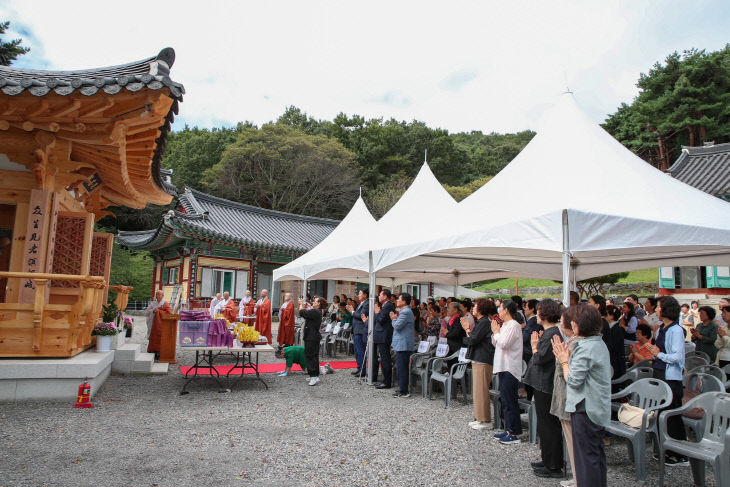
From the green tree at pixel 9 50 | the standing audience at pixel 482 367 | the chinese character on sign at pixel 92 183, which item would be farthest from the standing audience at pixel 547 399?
the green tree at pixel 9 50

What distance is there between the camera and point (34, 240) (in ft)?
18.0

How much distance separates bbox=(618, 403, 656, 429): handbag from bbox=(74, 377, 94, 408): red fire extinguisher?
18.2 ft

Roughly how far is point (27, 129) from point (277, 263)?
1586 cm

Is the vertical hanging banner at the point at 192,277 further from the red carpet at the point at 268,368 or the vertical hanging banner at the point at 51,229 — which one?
the vertical hanging banner at the point at 51,229

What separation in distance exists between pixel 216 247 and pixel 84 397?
13.6m

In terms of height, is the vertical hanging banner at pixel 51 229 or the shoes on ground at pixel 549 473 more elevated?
the vertical hanging banner at pixel 51 229

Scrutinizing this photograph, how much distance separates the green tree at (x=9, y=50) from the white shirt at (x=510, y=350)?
20605mm

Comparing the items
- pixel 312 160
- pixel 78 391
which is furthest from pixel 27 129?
pixel 312 160

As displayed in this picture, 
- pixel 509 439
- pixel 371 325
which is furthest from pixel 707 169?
pixel 509 439

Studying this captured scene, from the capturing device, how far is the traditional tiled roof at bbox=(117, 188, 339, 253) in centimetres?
1708

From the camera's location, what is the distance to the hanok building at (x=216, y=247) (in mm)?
17469

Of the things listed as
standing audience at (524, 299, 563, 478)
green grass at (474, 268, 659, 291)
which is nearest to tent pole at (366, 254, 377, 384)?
standing audience at (524, 299, 563, 478)

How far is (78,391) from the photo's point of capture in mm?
5277

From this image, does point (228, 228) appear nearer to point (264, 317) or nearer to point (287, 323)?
point (264, 317)
